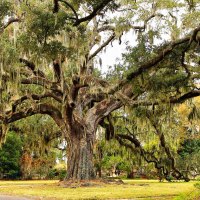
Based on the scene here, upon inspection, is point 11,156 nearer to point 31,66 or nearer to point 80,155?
point 80,155

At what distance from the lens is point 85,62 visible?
17.6 metres

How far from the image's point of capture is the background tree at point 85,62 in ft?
38.4

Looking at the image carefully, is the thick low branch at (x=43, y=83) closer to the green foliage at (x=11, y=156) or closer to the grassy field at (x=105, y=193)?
the grassy field at (x=105, y=193)

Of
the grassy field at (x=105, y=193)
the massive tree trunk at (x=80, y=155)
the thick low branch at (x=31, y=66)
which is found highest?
the thick low branch at (x=31, y=66)

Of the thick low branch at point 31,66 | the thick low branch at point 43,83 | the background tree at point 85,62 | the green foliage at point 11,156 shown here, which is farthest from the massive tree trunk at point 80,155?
the green foliage at point 11,156

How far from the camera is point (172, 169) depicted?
27.0 metres

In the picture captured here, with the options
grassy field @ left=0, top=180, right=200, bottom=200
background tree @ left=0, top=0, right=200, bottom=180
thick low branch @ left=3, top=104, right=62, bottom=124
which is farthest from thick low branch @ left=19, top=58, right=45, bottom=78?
grassy field @ left=0, top=180, right=200, bottom=200

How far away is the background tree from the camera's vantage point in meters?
11.7

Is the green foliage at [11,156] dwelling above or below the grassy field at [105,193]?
above

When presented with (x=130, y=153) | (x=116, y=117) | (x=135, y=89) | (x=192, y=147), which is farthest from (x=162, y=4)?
(x=192, y=147)

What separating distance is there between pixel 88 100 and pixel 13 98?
4734 mm

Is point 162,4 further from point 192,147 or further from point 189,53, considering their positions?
point 192,147

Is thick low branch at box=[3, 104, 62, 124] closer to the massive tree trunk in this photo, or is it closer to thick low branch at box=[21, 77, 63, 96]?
the massive tree trunk

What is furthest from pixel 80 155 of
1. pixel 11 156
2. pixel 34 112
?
pixel 11 156
